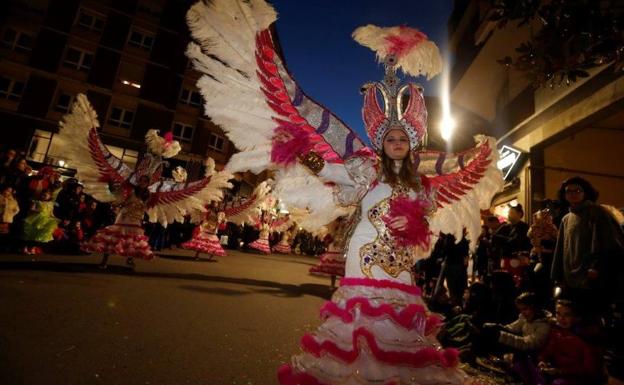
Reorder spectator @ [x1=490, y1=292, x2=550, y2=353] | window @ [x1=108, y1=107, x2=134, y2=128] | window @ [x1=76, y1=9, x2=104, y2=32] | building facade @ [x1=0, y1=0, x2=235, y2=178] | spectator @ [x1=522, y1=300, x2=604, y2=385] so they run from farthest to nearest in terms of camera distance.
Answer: window @ [x1=108, y1=107, x2=134, y2=128] < window @ [x1=76, y1=9, x2=104, y2=32] < building facade @ [x1=0, y1=0, x2=235, y2=178] < spectator @ [x1=490, y1=292, x2=550, y2=353] < spectator @ [x1=522, y1=300, x2=604, y2=385]

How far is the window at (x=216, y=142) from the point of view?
96.8 feet

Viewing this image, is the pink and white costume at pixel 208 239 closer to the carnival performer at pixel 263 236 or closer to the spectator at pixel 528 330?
the carnival performer at pixel 263 236

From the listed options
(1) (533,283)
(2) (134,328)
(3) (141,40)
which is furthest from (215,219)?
(3) (141,40)

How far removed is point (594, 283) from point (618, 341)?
112 centimetres

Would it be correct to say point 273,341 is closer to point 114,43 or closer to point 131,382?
point 131,382

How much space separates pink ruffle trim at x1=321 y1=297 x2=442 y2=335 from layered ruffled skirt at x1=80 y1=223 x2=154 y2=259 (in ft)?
20.3

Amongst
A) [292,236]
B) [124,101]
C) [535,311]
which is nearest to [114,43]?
[124,101]

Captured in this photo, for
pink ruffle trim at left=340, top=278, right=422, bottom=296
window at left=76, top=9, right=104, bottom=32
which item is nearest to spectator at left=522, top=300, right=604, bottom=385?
pink ruffle trim at left=340, top=278, right=422, bottom=296

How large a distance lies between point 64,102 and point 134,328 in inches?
1069

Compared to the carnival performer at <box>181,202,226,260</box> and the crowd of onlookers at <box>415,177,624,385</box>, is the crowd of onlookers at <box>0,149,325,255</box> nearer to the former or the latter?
the carnival performer at <box>181,202,226,260</box>

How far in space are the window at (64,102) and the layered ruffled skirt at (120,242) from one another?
22.3m

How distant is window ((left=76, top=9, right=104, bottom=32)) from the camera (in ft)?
83.4

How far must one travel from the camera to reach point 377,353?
1943 millimetres

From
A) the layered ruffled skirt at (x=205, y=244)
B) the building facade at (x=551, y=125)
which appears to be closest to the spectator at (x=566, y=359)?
the building facade at (x=551, y=125)
